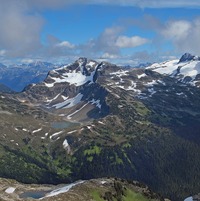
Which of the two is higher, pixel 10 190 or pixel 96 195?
pixel 10 190

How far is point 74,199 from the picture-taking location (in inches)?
6599

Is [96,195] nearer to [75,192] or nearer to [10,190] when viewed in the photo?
[75,192]

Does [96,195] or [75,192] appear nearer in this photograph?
[75,192]

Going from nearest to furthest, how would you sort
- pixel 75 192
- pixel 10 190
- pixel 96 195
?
pixel 75 192 → pixel 96 195 → pixel 10 190

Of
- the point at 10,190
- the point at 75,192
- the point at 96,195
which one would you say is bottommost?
the point at 96,195

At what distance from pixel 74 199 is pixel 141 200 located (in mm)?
45656

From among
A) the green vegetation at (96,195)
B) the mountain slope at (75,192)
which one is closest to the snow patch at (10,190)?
the mountain slope at (75,192)

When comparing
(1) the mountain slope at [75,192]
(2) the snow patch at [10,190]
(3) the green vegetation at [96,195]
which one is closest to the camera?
(1) the mountain slope at [75,192]

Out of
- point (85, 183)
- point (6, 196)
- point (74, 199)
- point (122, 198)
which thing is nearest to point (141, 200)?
point (122, 198)

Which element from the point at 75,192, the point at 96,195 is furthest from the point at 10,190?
the point at 96,195

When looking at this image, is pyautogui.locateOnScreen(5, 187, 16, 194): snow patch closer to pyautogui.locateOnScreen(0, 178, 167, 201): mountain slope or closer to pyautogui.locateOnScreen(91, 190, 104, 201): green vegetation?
pyautogui.locateOnScreen(0, 178, 167, 201): mountain slope

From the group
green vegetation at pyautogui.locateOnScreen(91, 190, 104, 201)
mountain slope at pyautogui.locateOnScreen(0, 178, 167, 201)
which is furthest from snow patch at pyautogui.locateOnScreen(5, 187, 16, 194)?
green vegetation at pyautogui.locateOnScreen(91, 190, 104, 201)

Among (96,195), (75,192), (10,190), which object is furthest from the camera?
(10,190)

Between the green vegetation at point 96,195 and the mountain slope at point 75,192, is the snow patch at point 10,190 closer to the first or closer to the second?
the mountain slope at point 75,192
